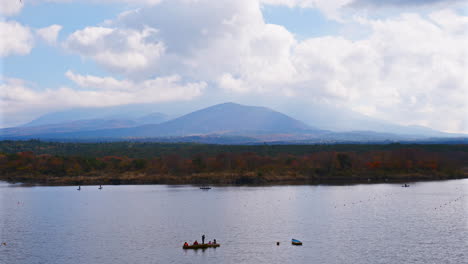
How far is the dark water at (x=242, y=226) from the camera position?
4294cm

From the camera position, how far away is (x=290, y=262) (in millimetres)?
40406

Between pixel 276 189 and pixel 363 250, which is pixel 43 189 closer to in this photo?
pixel 276 189

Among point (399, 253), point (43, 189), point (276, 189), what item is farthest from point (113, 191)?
point (399, 253)

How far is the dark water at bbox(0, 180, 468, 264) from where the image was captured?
1690 inches

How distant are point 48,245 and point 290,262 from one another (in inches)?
930

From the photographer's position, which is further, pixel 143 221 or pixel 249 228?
pixel 143 221

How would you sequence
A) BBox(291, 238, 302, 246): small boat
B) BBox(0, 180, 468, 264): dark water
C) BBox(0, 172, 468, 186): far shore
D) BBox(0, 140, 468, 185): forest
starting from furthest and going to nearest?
BBox(0, 140, 468, 185): forest, BBox(0, 172, 468, 186): far shore, BBox(291, 238, 302, 246): small boat, BBox(0, 180, 468, 264): dark water

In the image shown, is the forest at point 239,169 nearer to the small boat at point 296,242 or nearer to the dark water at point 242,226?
the dark water at point 242,226

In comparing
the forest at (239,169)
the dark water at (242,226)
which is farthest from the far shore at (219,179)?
the dark water at (242,226)

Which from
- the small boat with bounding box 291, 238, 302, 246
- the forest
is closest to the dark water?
the small boat with bounding box 291, 238, 302, 246

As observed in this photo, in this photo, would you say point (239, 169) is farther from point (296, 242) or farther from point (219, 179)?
point (296, 242)

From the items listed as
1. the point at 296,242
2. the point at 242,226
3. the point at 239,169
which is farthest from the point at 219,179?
the point at 296,242

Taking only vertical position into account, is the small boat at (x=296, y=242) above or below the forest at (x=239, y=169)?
below

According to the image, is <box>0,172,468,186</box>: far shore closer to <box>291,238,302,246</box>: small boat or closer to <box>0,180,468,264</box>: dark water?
<box>0,180,468,264</box>: dark water
